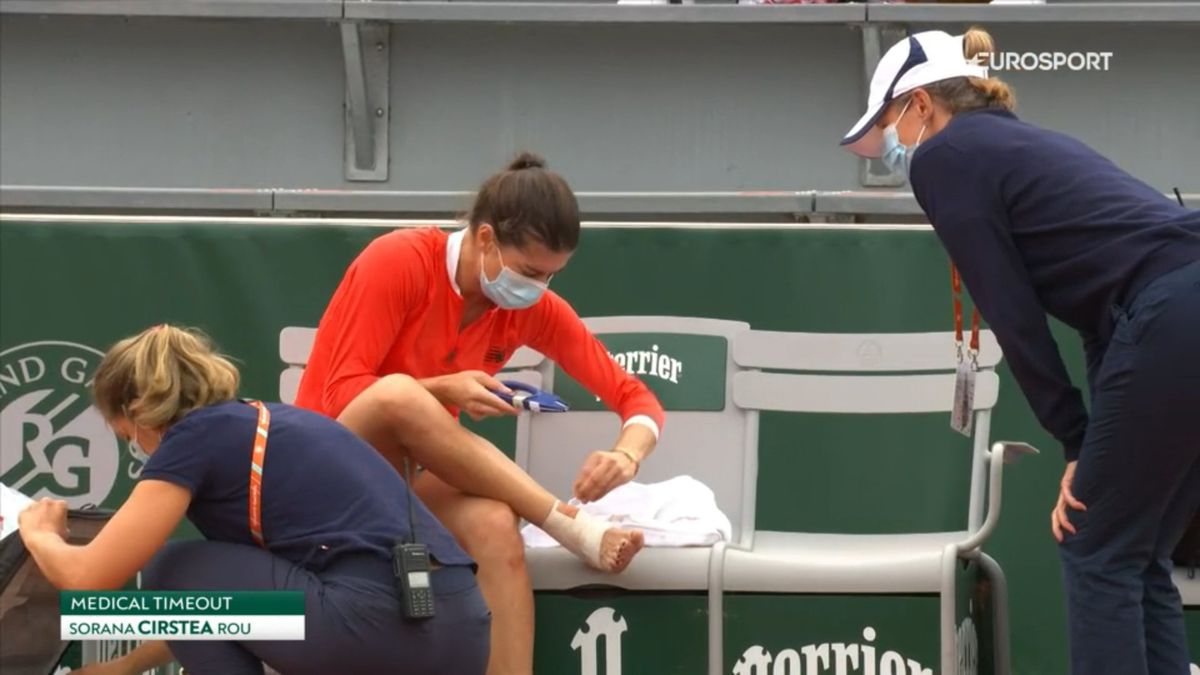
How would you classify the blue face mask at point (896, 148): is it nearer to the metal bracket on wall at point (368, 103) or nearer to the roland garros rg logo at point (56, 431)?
the roland garros rg logo at point (56, 431)

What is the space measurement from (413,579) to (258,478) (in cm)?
31

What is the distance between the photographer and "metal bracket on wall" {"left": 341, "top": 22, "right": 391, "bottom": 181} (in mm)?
5887

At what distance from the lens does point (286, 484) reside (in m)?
2.95

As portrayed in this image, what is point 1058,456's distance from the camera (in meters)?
4.37

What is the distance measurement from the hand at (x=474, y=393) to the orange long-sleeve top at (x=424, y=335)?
0.13 m

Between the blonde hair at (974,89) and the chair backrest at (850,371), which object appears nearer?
the blonde hair at (974,89)

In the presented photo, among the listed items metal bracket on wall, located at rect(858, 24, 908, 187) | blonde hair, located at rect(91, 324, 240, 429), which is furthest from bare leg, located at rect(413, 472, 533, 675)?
metal bracket on wall, located at rect(858, 24, 908, 187)

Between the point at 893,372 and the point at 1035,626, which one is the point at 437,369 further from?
the point at 1035,626

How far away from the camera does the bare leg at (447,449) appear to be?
3.38 metres

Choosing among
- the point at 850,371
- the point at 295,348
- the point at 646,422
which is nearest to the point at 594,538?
the point at 646,422

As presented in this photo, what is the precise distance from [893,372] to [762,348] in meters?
0.32

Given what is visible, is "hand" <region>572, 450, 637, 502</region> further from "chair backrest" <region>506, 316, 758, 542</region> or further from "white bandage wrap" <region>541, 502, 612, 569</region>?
"chair backrest" <region>506, 316, 758, 542</region>

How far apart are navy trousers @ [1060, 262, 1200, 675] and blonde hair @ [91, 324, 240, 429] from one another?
1.47m
